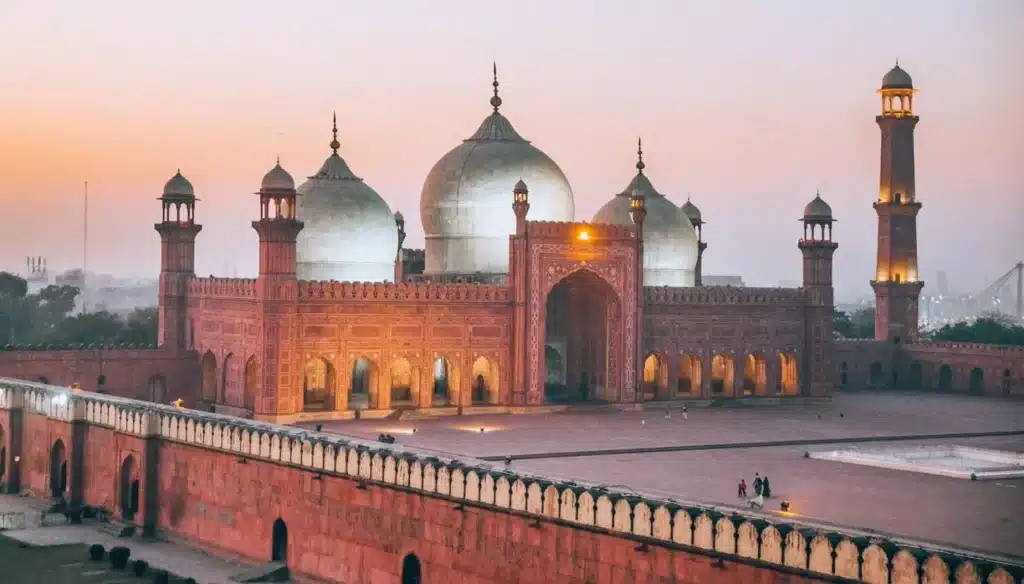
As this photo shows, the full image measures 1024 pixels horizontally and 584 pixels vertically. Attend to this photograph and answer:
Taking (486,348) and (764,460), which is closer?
(764,460)

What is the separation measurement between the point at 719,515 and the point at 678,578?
735 millimetres

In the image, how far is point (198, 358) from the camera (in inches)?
1049

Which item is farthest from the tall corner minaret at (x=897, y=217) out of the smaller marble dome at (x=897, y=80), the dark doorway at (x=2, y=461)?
the dark doorway at (x=2, y=461)

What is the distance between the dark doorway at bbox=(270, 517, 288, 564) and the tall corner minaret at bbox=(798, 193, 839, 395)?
1461 cm

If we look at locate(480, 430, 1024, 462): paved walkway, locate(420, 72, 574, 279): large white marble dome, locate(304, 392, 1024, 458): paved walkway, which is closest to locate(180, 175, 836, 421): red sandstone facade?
locate(304, 392, 1024, 458): paved walkway

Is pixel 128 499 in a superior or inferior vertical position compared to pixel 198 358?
→ inferior

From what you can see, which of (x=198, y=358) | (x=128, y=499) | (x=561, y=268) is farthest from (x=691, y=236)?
(x=128, y=499)

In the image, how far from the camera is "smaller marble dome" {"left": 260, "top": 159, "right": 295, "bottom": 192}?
80.3 ft

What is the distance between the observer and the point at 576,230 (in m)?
26.8

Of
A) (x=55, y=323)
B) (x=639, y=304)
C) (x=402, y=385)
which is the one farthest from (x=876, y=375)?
(x=55, y=323)

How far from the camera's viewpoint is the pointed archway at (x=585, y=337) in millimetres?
27312

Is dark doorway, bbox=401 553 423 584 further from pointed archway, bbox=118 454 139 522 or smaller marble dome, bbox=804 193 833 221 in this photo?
smaller marble dome, bbox=804 193 833 221

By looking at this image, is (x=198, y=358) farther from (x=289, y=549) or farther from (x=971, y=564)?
(x=971, y=564)

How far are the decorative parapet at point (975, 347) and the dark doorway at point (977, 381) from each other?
51 centimetres
